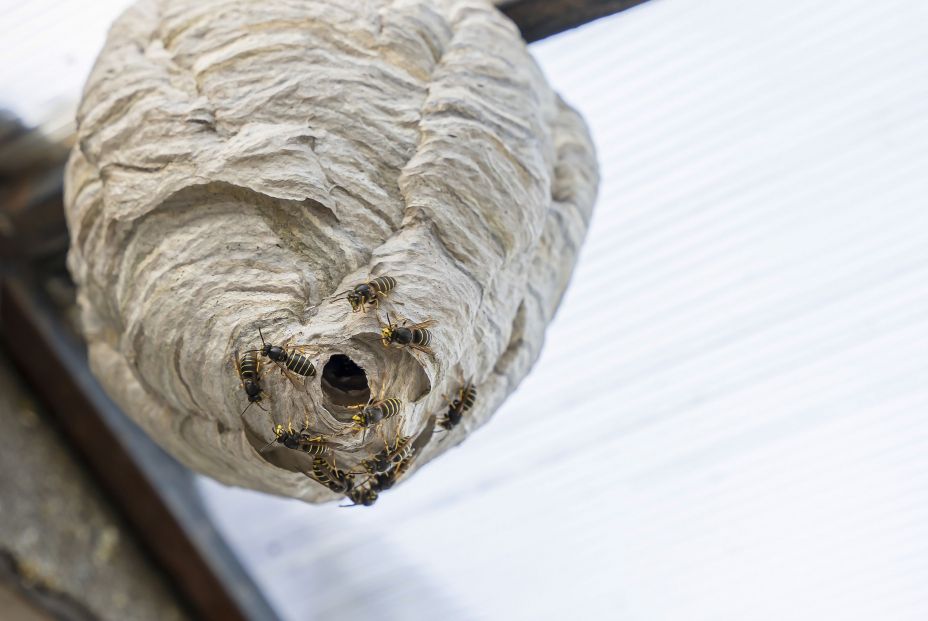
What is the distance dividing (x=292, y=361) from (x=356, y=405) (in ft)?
0.50

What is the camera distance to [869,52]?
207cm

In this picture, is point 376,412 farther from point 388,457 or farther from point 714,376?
point 714,376

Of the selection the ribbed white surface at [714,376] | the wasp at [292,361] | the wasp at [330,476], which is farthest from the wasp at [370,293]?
the ribbed white surface at [714,376]

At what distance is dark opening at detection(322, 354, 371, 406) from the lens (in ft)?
4.82

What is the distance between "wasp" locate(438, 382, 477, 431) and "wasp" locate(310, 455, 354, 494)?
174mm

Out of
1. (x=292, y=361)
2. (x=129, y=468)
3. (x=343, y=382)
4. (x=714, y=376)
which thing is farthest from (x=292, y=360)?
(x=129, y=468)

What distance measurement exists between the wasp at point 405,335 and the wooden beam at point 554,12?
949mm

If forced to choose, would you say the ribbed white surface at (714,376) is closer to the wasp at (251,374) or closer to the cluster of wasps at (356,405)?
the cluster of wasps at (356,405)

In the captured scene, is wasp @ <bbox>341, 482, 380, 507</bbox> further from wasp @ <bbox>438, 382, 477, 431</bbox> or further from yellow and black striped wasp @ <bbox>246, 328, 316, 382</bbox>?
yellow and black striped wasp @ <bbox>246, 328, 316, 382</bbox>

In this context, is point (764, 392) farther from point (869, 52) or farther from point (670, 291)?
point (869, 52)

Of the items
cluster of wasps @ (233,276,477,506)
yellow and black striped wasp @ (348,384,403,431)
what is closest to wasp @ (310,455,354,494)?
cluster of wasps @ (233,276,477,506)

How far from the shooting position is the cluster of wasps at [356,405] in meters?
1.33

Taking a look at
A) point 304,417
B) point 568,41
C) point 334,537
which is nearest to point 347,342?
point 304,417

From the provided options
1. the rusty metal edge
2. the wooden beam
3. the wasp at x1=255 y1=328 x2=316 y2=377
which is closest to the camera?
the wasp at x1=255 y1=328 x2=316 y2=377
